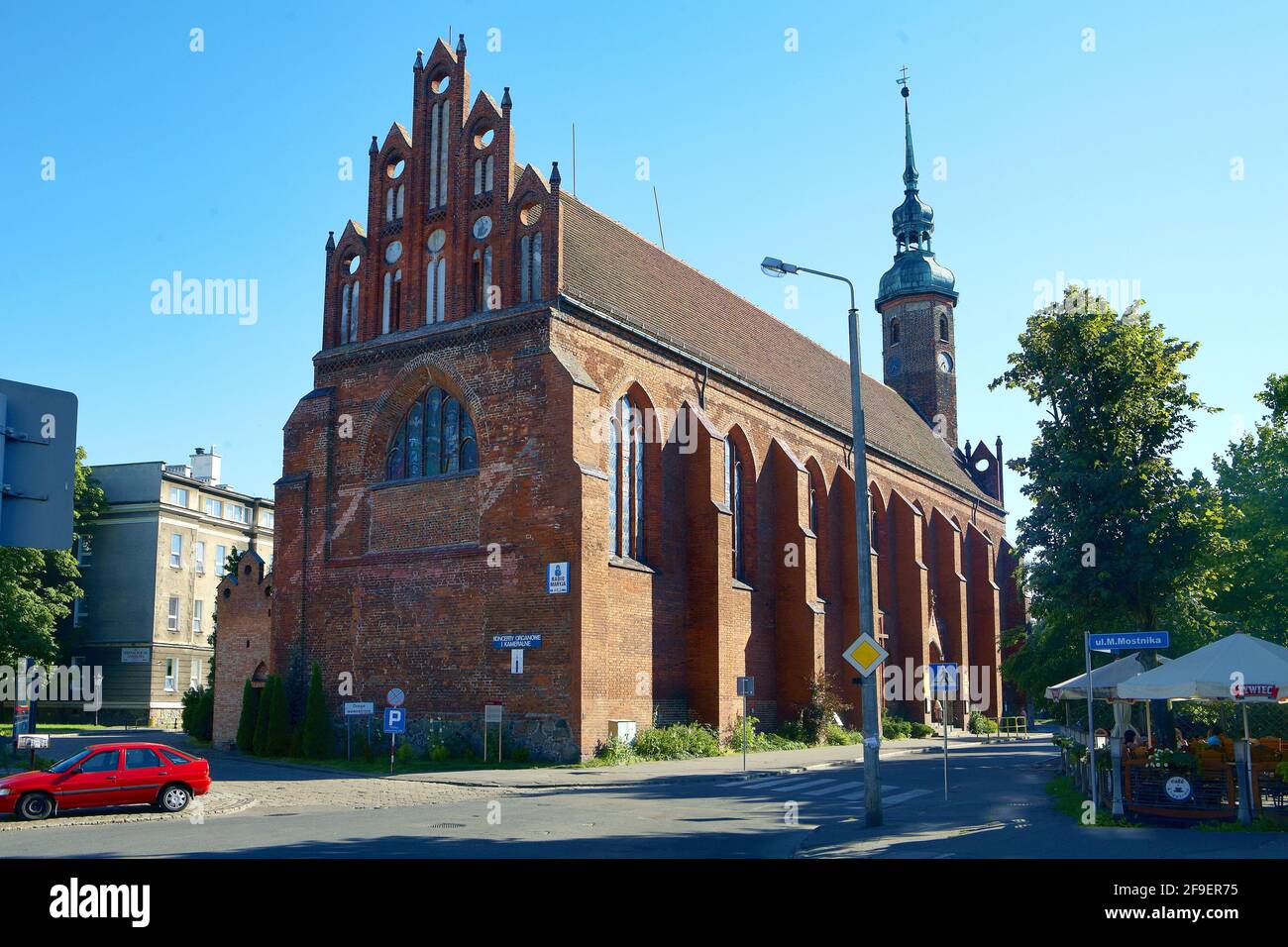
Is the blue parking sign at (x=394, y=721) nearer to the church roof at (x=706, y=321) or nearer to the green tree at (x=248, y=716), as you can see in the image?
the green tree at (x=248, y=716)

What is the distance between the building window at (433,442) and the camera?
2920 centimetres

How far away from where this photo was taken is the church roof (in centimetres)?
3136

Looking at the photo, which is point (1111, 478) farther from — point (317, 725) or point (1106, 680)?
point (317, 725)

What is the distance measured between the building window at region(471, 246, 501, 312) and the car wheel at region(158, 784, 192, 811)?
48.5 ft

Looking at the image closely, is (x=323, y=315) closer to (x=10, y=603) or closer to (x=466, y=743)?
(x=466, y=743)

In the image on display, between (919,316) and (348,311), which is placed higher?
(919,316)

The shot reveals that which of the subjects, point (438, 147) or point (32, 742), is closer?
point (32, 742)

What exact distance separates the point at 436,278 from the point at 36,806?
57.4ft

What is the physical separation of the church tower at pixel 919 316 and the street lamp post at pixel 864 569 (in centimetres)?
4524

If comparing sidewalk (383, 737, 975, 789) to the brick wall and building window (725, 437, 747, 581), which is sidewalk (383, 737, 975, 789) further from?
the brick wall

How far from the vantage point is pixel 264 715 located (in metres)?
29.6

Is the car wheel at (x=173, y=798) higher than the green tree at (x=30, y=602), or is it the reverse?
the green tree at (x=30, y=602)

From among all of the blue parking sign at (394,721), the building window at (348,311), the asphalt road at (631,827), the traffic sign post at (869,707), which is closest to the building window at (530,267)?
the building window at (348,311)

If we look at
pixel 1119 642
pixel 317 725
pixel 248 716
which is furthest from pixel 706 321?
pixel 1119 642
